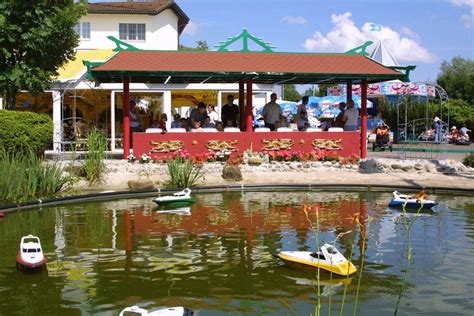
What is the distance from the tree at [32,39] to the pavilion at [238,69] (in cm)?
213

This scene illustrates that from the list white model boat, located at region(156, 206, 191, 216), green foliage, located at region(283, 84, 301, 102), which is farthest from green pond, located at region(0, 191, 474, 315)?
green foliage, located at region(283, 84, 301, 102)

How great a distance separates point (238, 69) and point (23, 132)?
6.78m

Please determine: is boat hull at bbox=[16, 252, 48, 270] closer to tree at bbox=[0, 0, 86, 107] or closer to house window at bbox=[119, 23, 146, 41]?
tree at bbox=[0, 0, 86, 107]

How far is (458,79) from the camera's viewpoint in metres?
53.8

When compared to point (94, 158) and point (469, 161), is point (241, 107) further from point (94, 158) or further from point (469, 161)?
point (469, 161)

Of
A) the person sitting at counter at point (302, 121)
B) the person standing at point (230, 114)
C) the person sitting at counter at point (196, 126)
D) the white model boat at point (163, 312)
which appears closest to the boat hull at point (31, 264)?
the white model boat at point (163, 312)

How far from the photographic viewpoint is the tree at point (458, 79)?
5194 centimetres

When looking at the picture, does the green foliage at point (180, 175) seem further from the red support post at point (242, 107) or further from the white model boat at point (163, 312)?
the white model boat at point (163, 312)

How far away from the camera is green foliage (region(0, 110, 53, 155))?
17.4m

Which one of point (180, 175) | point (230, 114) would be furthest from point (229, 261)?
point (230, 114)

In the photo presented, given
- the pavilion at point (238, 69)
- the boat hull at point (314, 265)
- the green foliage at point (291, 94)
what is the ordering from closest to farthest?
the boat hull at point (314, 265) < the pavilion at point (238, 69) < the green foliage at point (291, 94)

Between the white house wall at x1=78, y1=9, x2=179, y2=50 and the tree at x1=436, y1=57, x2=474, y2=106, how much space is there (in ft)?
89.8

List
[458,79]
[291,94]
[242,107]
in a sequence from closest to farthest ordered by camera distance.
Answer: [242,107]
[458,79]
[291,94]

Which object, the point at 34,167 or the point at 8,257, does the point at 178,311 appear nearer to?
the point at 8,257
